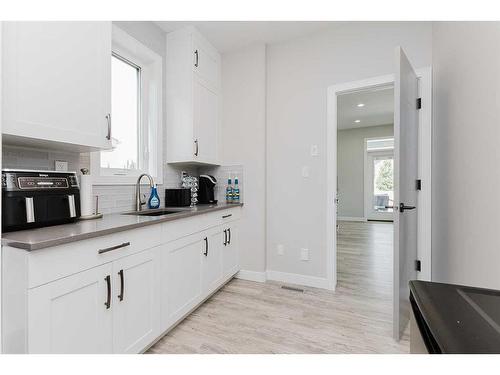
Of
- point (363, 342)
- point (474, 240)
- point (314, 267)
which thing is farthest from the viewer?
point (314, 267)

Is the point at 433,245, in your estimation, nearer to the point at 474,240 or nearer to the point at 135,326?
the point at 474,240

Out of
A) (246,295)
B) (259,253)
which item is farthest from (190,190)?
(246,295)

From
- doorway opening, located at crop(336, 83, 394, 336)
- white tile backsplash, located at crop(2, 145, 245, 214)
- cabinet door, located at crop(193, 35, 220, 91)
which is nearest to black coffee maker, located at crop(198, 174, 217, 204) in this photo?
white tile backsplash, located at crop(2, 145, 245, 214)

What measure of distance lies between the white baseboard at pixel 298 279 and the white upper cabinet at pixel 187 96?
1.49 m

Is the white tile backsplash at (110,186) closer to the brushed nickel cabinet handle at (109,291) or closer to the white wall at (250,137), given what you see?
the white wall at (250,137)

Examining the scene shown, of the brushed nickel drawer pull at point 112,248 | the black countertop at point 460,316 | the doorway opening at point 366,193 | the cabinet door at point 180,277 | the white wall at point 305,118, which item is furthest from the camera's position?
the doorway opening at point 366,193

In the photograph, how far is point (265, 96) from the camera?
271 cm

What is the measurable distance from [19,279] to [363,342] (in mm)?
1917

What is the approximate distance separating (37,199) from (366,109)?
18.9ft

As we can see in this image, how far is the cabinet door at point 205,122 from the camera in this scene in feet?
8.04

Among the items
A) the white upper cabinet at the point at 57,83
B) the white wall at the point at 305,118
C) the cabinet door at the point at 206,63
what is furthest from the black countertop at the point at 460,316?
the cabinet door at the point at 206,63

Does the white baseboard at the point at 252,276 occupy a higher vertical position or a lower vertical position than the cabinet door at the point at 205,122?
lower

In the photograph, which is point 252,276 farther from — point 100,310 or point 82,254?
point 82,254

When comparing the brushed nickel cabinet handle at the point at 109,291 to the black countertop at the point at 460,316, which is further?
the brushed nickel cabinet handle at the point at 109,291
